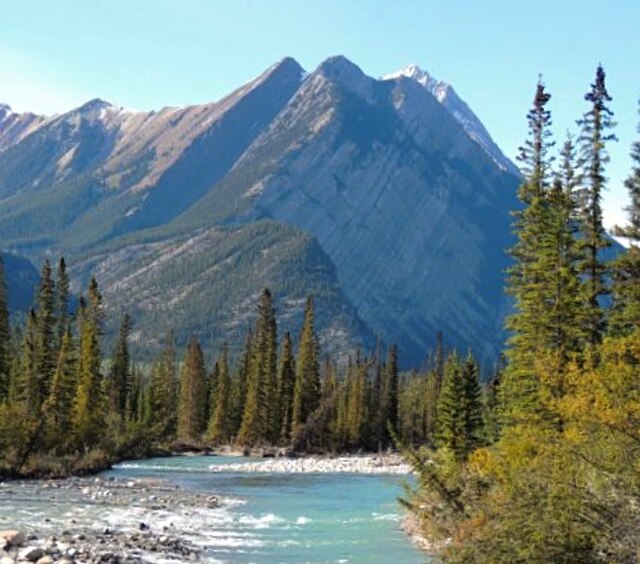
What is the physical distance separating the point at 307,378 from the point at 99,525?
81.2 metres

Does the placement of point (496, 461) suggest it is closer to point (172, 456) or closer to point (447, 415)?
point (447, 415)

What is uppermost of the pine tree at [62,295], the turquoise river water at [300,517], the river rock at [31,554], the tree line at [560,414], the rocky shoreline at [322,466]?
the pine tree at [62,295]

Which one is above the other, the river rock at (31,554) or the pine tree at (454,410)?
the pine tree at (454,410)

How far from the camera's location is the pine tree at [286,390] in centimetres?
11462

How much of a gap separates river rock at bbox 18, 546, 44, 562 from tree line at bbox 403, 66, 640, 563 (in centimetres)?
1064

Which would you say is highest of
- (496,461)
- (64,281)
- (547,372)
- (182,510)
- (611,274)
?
(64,281)

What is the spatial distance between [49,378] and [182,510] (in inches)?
1387

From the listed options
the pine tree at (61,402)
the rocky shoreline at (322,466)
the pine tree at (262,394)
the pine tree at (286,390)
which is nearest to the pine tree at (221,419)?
the pine tree at (262,394)

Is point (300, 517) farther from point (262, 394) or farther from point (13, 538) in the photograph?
point (262, 394)

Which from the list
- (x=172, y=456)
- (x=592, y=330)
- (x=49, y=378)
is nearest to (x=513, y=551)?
(x=592, y=330)

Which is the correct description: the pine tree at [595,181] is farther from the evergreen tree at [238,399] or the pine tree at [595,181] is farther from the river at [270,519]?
the evergreen tree at [238,399]

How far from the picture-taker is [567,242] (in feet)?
136

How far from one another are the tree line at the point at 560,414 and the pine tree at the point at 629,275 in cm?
7

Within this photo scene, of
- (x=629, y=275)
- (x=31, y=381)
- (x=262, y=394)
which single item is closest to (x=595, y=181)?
(x=629, y=275)
